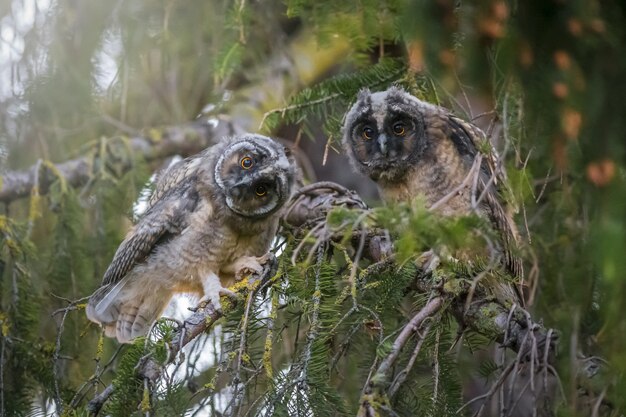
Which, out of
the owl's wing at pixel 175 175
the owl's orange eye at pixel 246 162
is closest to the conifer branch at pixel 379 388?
the owl's orange eye at pixel 246 162

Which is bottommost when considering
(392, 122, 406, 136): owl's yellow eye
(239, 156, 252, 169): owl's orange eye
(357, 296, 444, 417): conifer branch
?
(357, 296, 444, 417): conifer branch

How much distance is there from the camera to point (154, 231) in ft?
13.1

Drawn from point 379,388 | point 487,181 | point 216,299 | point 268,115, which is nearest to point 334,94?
point 268,115

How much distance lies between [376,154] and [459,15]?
2059 millimetres

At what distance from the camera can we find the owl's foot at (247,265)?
3740 mm

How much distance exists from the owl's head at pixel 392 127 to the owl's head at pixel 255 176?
0.44 m

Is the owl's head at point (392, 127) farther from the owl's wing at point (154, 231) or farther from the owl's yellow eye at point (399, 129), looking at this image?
the owl's wing at point (154, 231)

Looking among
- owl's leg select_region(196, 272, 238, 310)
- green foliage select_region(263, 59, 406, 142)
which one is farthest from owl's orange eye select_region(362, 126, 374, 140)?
owl's leg select_region(196, 272, 238, 310)

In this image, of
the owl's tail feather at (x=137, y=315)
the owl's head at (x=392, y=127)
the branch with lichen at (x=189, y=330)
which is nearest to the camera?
the branch with lichen at (x=189, y=330)

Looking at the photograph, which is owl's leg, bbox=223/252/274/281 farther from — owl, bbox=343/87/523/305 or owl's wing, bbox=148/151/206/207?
owl, bbox=343/87/523/305

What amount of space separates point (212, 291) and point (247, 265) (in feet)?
1.28

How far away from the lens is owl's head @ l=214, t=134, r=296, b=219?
3842mm

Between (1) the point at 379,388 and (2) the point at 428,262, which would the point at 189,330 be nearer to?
(2) the point at 428,262

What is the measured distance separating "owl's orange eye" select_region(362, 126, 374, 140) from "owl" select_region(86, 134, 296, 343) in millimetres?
448
